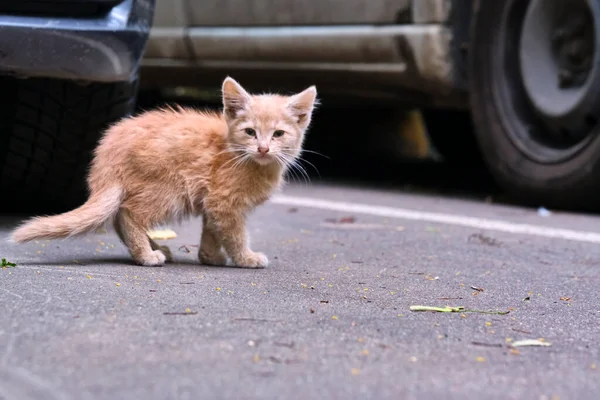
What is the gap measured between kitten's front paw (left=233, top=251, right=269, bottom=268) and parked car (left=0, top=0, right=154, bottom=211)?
894 millimetres

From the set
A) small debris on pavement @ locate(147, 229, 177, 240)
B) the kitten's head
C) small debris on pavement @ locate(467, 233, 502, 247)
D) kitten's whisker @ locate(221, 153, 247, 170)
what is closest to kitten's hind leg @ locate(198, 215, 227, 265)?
kitten's whisker @ locate(221, 153, 247, 170)

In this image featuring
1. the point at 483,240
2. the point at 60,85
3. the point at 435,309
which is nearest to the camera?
the point at 435,309

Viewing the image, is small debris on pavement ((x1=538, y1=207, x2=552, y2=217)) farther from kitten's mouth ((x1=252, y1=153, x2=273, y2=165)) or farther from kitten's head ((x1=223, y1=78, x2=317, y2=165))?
kitten's mouth ((x1=252, y1=153, x2=273, y2=165))

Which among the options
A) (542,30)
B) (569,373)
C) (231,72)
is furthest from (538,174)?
(569,373)

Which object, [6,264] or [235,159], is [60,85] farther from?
[6,264]

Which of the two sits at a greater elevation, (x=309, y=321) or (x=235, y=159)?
(x=235, y=159)

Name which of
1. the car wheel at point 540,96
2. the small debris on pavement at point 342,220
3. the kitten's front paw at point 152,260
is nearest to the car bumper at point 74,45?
the kitten's front paw at point 152,260

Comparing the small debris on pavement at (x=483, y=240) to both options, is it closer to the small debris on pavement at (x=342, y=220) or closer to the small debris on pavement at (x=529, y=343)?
the small debris on pavement at (x=342, y=220)

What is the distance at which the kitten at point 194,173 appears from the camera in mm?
3848

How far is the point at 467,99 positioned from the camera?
6.30m

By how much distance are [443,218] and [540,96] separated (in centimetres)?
87

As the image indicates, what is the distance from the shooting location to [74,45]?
3.98 meters

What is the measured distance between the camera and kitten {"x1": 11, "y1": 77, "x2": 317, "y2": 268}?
151 inches

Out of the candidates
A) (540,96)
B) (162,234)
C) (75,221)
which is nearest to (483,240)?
Result: (540,96)
